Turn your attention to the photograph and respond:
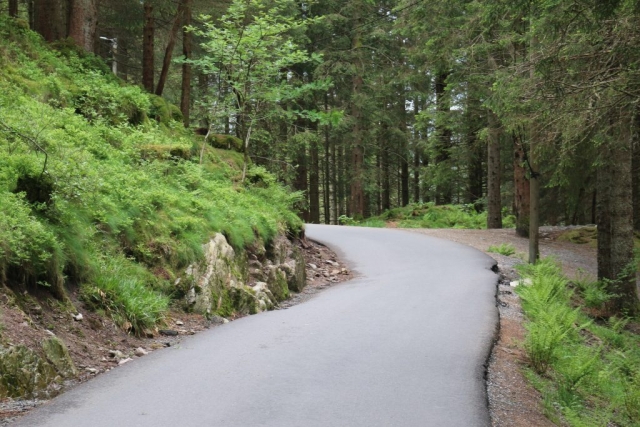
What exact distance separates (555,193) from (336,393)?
2269 cm

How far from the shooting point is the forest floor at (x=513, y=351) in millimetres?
4992

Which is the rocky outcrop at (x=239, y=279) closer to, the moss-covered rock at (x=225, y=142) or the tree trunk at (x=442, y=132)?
the moss-covered rock at (x=225, y=142)

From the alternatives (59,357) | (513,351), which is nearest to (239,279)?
(59,357)

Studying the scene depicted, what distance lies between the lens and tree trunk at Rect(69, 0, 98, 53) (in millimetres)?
15117

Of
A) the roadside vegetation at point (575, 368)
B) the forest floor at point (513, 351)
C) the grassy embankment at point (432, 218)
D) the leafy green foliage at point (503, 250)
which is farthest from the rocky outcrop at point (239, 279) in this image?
the grassy embankment at point (432, 218)

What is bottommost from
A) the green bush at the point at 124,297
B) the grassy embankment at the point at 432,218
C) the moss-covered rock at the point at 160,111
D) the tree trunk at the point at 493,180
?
the green bush at the point at 124,297

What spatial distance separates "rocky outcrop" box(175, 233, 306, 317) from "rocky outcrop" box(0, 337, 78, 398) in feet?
8.95

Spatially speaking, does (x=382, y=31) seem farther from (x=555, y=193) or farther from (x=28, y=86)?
(x=28, y=86)

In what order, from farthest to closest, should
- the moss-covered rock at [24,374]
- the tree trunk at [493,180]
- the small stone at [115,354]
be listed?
the tree trunk at [493,180], the small stone at [115,354], the moss-covered rock at [24,374]

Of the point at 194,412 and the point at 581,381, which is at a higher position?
the point at 194,412

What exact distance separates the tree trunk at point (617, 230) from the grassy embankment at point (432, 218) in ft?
42.0

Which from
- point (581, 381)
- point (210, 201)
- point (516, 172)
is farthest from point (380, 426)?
point (516, 172)

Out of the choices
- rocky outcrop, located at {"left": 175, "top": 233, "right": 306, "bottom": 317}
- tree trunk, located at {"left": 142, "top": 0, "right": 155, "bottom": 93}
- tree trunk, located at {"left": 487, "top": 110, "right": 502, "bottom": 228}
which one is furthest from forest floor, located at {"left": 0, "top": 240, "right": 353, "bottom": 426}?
tree trunk, located at {"left": 487, "top": 110, "right": 502, "bottom": 228}

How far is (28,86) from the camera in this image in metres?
10.6
